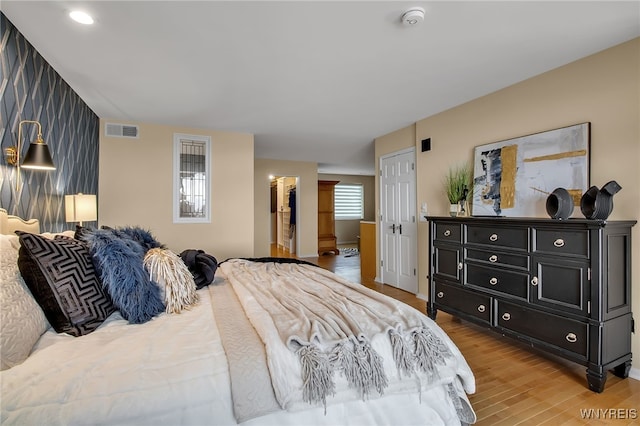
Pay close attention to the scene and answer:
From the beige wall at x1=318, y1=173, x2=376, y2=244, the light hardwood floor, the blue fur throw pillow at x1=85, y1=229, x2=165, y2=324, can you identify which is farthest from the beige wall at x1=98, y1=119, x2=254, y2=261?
the beige wall at x1=318, y1=173, x2=376, y2=244

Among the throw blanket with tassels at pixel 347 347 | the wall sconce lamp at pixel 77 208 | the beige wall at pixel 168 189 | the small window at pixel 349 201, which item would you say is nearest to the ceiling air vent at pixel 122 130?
the beige wall at pixel 168 189

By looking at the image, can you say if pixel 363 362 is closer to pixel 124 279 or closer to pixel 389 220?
pixel 124 279

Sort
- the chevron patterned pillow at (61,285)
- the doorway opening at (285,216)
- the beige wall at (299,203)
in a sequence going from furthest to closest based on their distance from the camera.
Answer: the doorway opening at (285,216), the beige wall at (299,203), the chevron patterned pillow at (61,285)

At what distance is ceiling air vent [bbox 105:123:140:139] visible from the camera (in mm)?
4102

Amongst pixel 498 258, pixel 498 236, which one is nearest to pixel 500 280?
pixel 498 258

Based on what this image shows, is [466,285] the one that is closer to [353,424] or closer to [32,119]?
[353,424]

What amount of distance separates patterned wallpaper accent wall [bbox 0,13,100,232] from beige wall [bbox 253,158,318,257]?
12.2 ft

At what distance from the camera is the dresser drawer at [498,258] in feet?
7.95

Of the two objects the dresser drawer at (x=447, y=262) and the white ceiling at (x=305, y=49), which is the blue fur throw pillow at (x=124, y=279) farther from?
the dresser drawer at (x=447, y=262)

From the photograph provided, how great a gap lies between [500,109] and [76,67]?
13.1ft

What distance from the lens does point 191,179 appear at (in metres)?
4.57

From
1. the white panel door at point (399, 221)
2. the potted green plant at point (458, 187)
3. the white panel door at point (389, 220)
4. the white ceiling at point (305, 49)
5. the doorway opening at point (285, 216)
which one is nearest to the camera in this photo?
the white ceiling at point (305, 49)

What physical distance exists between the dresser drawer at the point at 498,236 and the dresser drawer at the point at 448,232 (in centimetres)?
11

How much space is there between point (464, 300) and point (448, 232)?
68 cm
